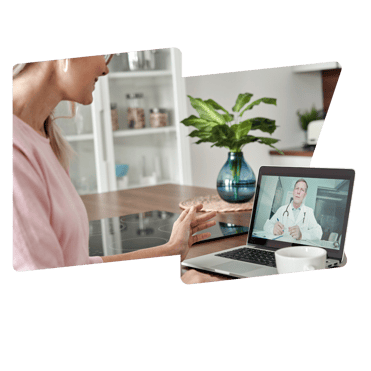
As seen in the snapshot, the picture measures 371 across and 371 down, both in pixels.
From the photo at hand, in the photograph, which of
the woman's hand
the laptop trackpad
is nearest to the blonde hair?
the woman's hand

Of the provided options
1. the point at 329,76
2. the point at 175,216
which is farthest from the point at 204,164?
the point at 329,76

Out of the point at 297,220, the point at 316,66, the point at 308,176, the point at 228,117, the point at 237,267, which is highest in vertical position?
the point at 316,66

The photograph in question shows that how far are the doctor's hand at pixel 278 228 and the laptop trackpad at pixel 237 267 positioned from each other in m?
0.12

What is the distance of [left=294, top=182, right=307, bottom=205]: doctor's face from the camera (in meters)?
→ 1.31

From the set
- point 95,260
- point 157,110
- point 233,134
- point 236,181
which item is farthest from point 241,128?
point 95,260

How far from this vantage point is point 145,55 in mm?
1320

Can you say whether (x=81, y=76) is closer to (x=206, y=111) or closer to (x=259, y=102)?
(x=206, y=111)

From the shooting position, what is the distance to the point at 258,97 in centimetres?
154

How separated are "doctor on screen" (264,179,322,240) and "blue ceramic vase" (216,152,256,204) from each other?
218 mm

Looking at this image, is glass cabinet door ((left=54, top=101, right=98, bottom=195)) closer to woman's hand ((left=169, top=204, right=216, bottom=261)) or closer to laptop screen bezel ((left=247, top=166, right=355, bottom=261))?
woman's hand ((left=169, top=204, right=216, bottom=261))

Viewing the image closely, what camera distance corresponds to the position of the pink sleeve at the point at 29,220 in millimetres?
1151

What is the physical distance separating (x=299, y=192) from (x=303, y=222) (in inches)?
3.0

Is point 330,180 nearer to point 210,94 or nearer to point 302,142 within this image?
point 302,142

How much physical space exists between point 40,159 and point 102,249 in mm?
268
